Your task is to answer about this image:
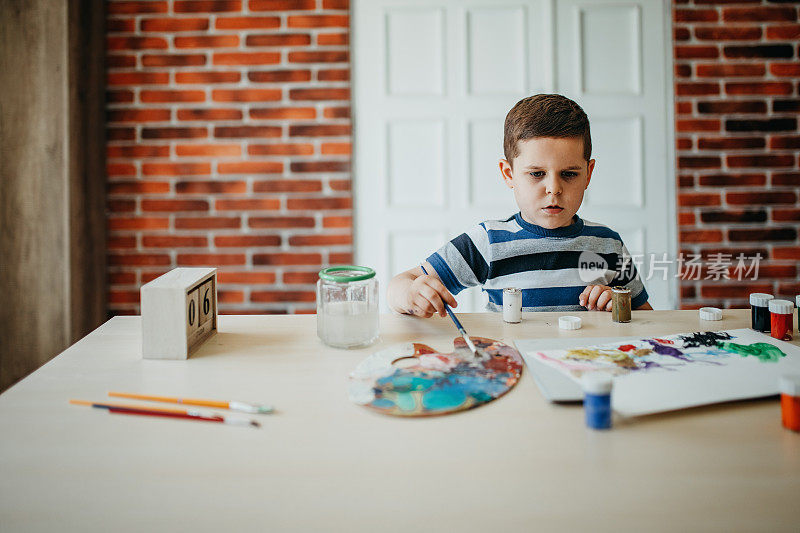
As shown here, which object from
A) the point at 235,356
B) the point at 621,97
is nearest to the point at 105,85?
the point at 235,356

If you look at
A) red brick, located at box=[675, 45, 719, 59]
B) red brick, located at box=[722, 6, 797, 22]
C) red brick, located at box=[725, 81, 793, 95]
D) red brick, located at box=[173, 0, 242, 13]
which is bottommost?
red brick, located at box=[725, 81, 793, 95]

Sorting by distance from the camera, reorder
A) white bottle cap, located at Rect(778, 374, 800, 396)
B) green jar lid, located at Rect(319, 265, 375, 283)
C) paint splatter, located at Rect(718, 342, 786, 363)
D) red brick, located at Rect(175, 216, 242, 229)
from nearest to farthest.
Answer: white bottle cap, located at Rect(778, 374, 800, 396) → paint splatter, located at Rect(718, 342, 786, 363) → green jar lid, located at Rect(319, 265, 375, 283) → red brick, located at Rect(175, 216, 242, 229)

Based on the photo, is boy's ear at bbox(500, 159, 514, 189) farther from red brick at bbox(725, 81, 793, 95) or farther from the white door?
red brick at bbox(725, 81, 793, 95)

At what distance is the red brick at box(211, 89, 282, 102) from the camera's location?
8.36ft

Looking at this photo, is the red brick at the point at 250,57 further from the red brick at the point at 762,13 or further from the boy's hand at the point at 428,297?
the red brick at the point at 762,13

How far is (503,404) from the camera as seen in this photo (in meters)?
0.79

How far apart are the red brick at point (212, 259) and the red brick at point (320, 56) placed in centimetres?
89

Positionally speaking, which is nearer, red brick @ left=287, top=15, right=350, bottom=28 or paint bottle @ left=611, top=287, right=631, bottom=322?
paint bottle @ left=611, top=287, right=631, bottom=322

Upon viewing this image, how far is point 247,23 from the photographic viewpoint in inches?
99.5

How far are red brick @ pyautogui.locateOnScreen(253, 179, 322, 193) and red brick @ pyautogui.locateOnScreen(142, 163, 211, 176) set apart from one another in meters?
0.24

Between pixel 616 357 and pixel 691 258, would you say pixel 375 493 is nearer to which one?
pixel 616 357

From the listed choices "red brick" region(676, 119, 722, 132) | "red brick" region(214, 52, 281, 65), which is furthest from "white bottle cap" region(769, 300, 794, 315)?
"red brick" region(214, 52, 281, 65)

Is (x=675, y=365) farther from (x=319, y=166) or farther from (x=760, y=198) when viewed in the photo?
(x=760, y=198)

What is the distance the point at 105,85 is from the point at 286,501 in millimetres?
2512
